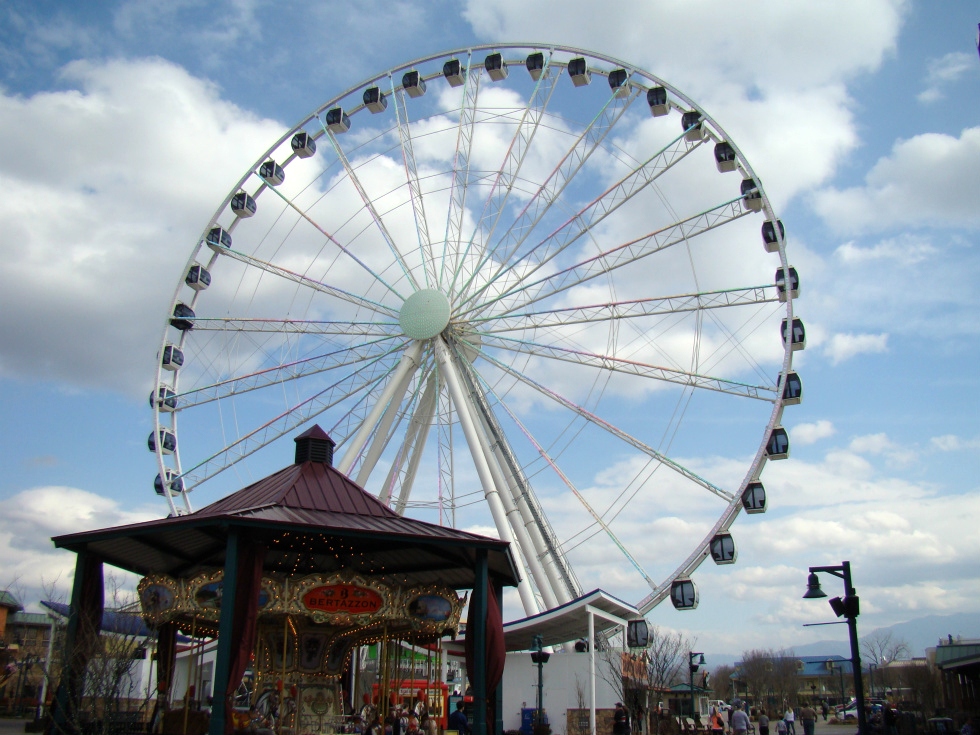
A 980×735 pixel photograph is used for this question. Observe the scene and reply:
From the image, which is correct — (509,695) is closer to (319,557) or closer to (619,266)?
(319,557)

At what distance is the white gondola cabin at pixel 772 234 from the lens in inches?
1062

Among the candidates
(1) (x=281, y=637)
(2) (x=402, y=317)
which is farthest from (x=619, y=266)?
(1) (x=281, y=637)

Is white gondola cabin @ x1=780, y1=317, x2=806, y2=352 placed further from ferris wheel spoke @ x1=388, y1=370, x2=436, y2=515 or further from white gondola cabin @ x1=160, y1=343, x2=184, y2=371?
white gondola cabin @ x1=160, y1=343, x2=184, y2=371

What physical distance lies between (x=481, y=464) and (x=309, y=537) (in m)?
7.18

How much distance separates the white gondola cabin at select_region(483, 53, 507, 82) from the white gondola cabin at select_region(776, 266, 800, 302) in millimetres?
11153

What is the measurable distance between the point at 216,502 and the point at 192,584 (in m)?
1.88

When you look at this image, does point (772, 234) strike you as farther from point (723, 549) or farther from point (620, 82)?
point (723, 549)

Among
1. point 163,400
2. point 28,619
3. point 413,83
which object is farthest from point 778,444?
point 28,619

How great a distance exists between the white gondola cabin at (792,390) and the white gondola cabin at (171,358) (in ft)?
63.3

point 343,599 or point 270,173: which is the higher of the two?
point 270,173

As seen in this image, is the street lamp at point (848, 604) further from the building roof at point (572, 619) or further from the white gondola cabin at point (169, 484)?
the white gondola cabin at point (169, 484)

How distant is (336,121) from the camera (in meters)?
30.6

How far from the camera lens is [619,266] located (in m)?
25.9

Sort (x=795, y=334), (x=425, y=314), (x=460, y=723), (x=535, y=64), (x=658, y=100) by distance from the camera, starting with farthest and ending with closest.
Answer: (x=535, y=64), (x=658, y=100), (x=425, y=314), (x=795, y=334), (x=460, y=723)
